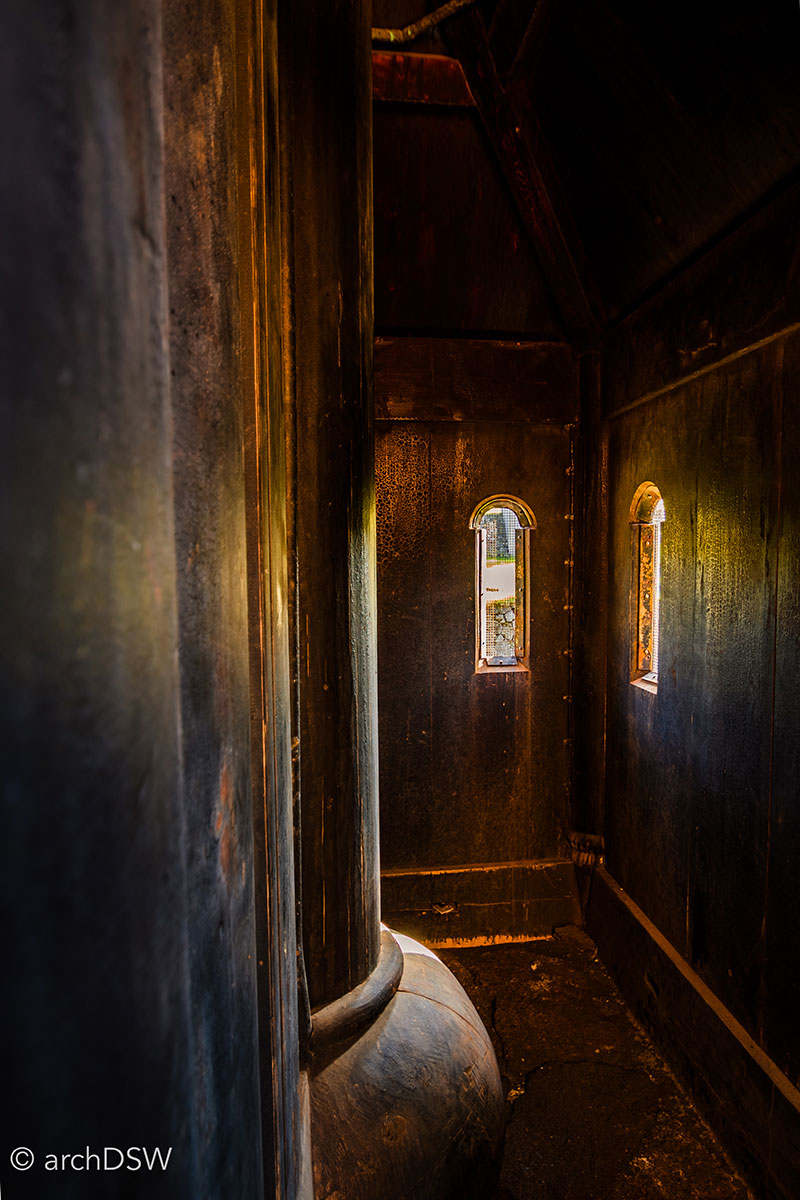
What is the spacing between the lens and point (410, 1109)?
1896 millimetres

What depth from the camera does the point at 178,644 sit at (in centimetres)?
51

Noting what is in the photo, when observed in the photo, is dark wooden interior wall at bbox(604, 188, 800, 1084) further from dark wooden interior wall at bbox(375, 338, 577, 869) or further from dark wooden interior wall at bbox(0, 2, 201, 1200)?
dark wooden interior wall at bbox(0, 2, 201, 1200)

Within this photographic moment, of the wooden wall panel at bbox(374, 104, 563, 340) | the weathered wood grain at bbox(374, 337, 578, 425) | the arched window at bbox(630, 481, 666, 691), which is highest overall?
the wooden wall panel at bbox(374, 104, 563, 340)

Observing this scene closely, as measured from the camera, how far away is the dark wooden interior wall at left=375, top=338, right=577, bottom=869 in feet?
14.9

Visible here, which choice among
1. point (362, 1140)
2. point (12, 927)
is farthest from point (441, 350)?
point (12, 927)

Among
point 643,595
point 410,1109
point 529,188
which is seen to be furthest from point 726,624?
point 529,188

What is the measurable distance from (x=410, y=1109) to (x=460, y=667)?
9.97ft

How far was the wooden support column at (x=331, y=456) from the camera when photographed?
5.92 feet

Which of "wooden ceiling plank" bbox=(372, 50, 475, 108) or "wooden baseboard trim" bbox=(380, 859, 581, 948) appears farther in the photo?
"wooden baseboard trim" bbox=(380, 859, 581, 948)

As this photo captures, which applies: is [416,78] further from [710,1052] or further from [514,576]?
[710,1052]

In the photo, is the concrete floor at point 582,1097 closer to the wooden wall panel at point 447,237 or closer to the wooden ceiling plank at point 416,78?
the wooden wall panel at point 447,237

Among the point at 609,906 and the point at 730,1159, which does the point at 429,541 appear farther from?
the point at 730,1159

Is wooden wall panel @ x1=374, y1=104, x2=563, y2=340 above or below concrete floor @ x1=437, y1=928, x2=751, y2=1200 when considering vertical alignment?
above

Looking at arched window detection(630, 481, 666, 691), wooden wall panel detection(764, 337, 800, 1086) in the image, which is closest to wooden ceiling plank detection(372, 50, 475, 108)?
wooden wall panel detection(764, 337, 800, 1086)
